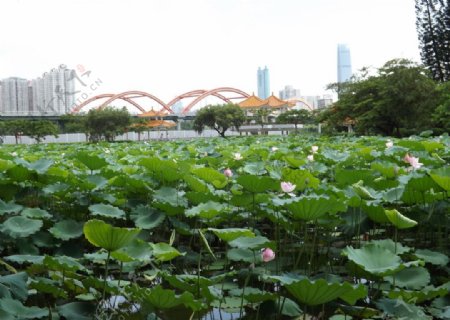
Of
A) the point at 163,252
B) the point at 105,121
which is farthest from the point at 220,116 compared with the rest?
the point at 163,252

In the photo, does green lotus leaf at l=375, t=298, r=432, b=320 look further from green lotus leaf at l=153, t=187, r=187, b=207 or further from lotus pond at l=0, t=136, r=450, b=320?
green lotus leaf at l=153, t=187, r=187, b=207

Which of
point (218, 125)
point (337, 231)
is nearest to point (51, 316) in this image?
point (337, 231)

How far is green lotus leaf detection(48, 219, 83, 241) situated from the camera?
6.47 feet

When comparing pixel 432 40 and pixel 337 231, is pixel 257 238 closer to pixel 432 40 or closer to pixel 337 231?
pixel 337 231

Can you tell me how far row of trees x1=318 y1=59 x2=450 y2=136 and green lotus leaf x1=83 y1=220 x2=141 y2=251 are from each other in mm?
12446

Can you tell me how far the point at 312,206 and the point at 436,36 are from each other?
22.8 meters

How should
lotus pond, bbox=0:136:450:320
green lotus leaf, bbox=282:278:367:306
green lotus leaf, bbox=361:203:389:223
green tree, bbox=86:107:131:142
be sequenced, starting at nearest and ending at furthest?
green lotus leaf, bbox=282:278:367:306
lotus pond, bbox=0:136:450:320
green lotus leaf, bbox=361:203:389:223
green tree, bbox=86:107:131:142

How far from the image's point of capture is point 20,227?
6.22ft

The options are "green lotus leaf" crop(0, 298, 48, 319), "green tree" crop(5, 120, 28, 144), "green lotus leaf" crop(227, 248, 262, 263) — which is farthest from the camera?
"green tree" crop(5, 120, 28, 144)

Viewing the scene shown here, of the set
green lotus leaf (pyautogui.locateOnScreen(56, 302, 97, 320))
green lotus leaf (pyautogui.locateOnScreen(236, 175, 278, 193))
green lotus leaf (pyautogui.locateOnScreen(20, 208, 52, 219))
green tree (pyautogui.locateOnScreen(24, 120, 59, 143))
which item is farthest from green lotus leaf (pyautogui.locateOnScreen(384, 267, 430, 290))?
green tree (pyautogui.locateOnScreen(24, 120, 59, 143))

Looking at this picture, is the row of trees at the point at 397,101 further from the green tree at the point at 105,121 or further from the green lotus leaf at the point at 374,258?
the green tree at the point at 105,121

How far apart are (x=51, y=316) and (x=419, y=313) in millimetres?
1085

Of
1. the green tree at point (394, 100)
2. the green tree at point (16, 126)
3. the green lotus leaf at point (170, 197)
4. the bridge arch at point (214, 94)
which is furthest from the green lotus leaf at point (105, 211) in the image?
the bridge arch at point (214, 94)

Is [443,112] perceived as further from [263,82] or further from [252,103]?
[263,82]
